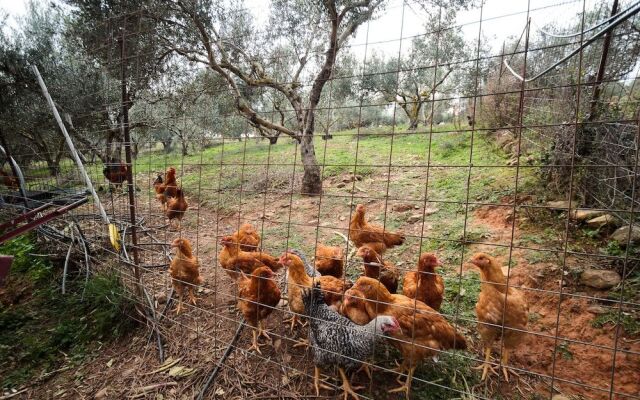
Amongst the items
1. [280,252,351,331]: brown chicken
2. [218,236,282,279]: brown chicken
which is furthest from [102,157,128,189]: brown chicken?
[280,252,351,331]: brown chicken

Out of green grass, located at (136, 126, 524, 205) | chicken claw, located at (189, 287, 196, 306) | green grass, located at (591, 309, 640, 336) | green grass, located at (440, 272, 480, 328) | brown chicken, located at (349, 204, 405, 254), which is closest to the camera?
green grass, located at (591, 309, 640, 336)

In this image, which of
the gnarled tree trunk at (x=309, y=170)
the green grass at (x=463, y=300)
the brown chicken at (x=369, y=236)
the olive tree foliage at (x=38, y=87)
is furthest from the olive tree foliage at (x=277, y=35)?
the green grass at (x=463, y=300)

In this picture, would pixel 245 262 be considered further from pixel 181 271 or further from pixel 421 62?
pixel 421 62

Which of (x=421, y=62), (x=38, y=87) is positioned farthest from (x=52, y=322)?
(x=421, y=62)

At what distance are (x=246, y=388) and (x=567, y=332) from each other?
3128mm

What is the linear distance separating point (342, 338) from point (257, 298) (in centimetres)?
96

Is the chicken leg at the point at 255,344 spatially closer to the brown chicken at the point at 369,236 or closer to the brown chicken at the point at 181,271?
the brown chicken at the point at 181,271

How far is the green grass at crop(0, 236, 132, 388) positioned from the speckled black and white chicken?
2312 millimetres

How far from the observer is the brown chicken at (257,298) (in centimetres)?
314

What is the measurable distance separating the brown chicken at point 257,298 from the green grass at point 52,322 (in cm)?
149

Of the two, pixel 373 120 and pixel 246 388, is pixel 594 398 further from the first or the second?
pixel 373 120

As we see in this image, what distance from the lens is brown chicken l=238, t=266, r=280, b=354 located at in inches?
124

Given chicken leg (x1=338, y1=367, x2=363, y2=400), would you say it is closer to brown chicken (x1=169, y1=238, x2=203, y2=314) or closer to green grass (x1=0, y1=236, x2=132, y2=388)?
brown chicken (x1=169, y1=238, x2=203, y2=314)

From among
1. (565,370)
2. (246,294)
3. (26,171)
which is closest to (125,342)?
(246,294)
